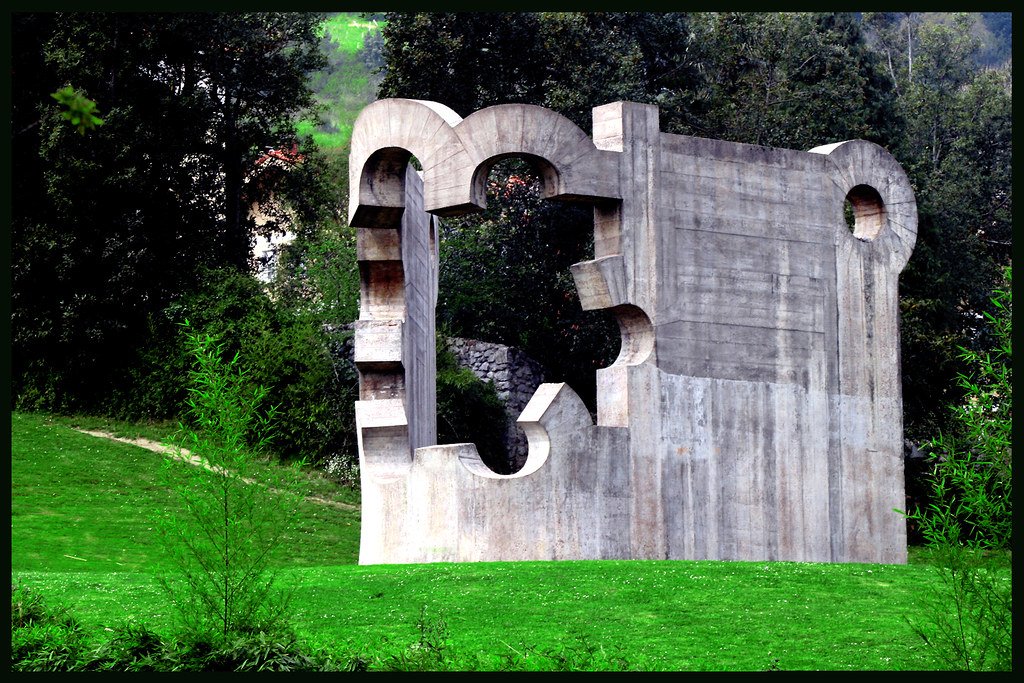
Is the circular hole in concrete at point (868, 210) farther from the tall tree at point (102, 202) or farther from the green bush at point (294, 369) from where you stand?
the tall tree at point (102, 202)

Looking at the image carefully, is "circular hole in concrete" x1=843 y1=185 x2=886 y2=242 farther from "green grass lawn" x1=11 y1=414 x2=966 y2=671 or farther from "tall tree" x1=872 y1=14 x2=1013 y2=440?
"tall tree" x1=872 y1=14 x2=1013 y2=440

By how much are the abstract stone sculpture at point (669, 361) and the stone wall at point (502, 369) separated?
11.0 meters

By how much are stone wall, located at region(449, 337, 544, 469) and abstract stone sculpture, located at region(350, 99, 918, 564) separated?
1097 cm

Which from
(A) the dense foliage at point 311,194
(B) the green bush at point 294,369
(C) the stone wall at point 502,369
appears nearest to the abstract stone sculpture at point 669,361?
(B) the green bush at point 294,369

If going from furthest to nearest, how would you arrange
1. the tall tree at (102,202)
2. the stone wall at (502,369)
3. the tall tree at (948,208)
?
the stone wall at (502,369), the tall tree at (948,208), the tall tree at (102,202)

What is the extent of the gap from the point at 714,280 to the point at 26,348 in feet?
55.6

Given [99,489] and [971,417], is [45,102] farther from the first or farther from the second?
[971,417]

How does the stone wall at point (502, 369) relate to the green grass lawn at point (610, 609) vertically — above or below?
above

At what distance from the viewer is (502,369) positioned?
30812 millimetres

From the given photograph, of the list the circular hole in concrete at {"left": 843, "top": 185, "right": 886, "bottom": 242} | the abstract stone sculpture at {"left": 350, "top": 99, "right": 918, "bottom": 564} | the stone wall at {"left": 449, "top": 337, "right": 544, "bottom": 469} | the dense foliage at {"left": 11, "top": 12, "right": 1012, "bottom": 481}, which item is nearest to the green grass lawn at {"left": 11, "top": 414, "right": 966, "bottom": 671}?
the abstract stone sculpture at {"left": 350, "top": 99, "right": 918, "bottom": 564}

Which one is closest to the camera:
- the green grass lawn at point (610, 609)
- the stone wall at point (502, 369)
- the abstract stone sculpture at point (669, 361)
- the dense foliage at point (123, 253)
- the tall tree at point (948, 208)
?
the green grass lawn at point (610, 609)

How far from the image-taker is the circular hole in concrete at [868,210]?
19.8m

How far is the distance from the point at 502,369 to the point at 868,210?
1208 cm

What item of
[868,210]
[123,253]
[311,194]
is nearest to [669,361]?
[868,210]
